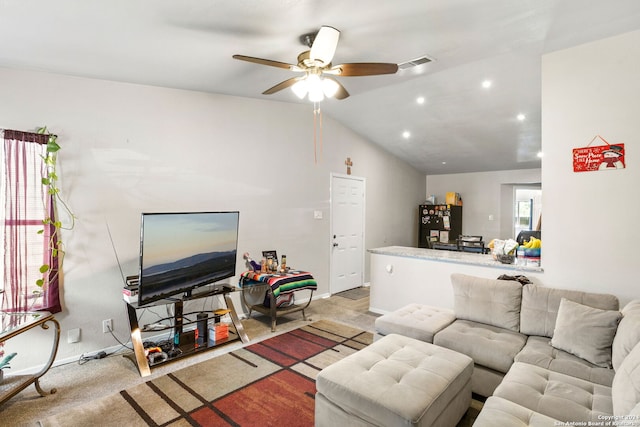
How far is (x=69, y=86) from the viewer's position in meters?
2.93

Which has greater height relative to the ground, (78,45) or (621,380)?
(78,45)

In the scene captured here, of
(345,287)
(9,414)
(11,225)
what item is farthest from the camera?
(345,287)

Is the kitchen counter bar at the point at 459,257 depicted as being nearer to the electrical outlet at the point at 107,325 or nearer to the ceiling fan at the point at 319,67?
the ceiling fan at the point at 319,67

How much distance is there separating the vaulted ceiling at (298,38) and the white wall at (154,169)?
215mm

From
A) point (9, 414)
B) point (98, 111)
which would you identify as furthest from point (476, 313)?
point (98, 111)

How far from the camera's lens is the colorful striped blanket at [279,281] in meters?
3.79

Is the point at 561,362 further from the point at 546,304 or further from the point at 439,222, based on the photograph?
the point at 439,222

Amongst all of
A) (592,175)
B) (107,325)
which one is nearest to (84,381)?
(107,325)

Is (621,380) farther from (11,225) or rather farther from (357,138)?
(357,138)

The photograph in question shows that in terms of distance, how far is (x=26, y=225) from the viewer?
273 centimetres

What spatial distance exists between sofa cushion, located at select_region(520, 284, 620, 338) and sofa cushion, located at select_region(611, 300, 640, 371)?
332mm

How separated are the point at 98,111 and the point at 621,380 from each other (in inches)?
164

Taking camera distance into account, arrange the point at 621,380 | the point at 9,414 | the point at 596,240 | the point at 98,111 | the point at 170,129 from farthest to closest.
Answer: the point at 170,129
the point at 98,111
the point at 596,240
the point at 9,414
the point at 621,380

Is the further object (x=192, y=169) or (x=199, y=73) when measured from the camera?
(x=192, y=169)
